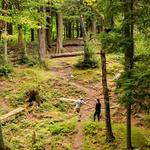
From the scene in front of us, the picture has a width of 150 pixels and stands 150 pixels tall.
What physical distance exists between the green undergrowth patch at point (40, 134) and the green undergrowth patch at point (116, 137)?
103 cm

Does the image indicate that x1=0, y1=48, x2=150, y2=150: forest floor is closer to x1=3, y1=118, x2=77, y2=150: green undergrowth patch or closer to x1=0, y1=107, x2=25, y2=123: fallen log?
x1=3, y1=118, x2=77, y2=150: green undergrowth patch

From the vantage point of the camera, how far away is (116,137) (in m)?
20.9

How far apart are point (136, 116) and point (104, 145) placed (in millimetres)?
4552

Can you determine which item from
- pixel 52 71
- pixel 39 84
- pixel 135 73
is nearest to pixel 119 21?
pixel 135 73

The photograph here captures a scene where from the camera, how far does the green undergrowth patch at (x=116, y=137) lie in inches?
786

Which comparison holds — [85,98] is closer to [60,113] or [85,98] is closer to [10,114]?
[60,113]

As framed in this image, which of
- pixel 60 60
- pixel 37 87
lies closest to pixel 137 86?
pixel 37 87

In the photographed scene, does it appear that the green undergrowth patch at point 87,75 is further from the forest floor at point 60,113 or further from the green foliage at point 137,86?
the green foliage at point 137,86

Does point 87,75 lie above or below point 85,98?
above

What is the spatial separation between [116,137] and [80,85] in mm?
9442

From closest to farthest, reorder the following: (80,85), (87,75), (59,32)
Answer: (80,85) → (87,75) → (59,32)

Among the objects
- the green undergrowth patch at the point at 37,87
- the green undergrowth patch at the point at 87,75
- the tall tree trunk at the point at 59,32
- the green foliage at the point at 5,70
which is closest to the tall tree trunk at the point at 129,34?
the green undergrowth patch at the point at 37,87

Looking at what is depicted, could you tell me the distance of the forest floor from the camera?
66.9 ft

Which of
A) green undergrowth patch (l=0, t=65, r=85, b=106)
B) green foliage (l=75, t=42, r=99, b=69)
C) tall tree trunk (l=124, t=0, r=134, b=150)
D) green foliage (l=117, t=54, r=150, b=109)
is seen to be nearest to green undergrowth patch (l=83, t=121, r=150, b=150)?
tall tree trunk (l=124, t=0, r=134, b=150)
